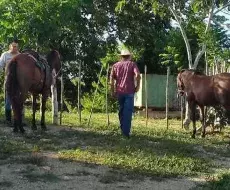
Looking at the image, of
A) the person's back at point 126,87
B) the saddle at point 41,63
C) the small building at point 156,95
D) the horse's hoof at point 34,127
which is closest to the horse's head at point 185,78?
the person's back at point 126,87

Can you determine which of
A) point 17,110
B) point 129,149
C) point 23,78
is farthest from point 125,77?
point 17,110

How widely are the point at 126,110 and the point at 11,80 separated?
2.45 metres

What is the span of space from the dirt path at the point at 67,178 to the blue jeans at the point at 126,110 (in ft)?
9.27

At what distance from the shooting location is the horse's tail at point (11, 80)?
941 centimetres

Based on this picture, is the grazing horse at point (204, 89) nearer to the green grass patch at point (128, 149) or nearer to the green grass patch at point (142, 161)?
the green grass patch at point (128, 149)

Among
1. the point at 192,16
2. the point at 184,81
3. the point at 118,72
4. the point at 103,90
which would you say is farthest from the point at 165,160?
the point at 103,90

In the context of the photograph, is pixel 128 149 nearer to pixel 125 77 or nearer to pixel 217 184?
pixel 125 77

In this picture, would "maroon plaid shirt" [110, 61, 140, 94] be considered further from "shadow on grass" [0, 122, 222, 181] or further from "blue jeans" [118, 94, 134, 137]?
"shadow on grass" [0, 122, 222, 181]

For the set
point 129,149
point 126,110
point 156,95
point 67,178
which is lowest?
point 67,178

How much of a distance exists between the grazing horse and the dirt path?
4316 mm

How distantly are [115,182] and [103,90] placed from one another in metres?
14.8

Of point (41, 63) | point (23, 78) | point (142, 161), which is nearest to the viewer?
point (142, 161)

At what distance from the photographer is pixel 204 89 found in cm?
1161

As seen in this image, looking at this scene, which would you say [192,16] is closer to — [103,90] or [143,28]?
[103,90]
